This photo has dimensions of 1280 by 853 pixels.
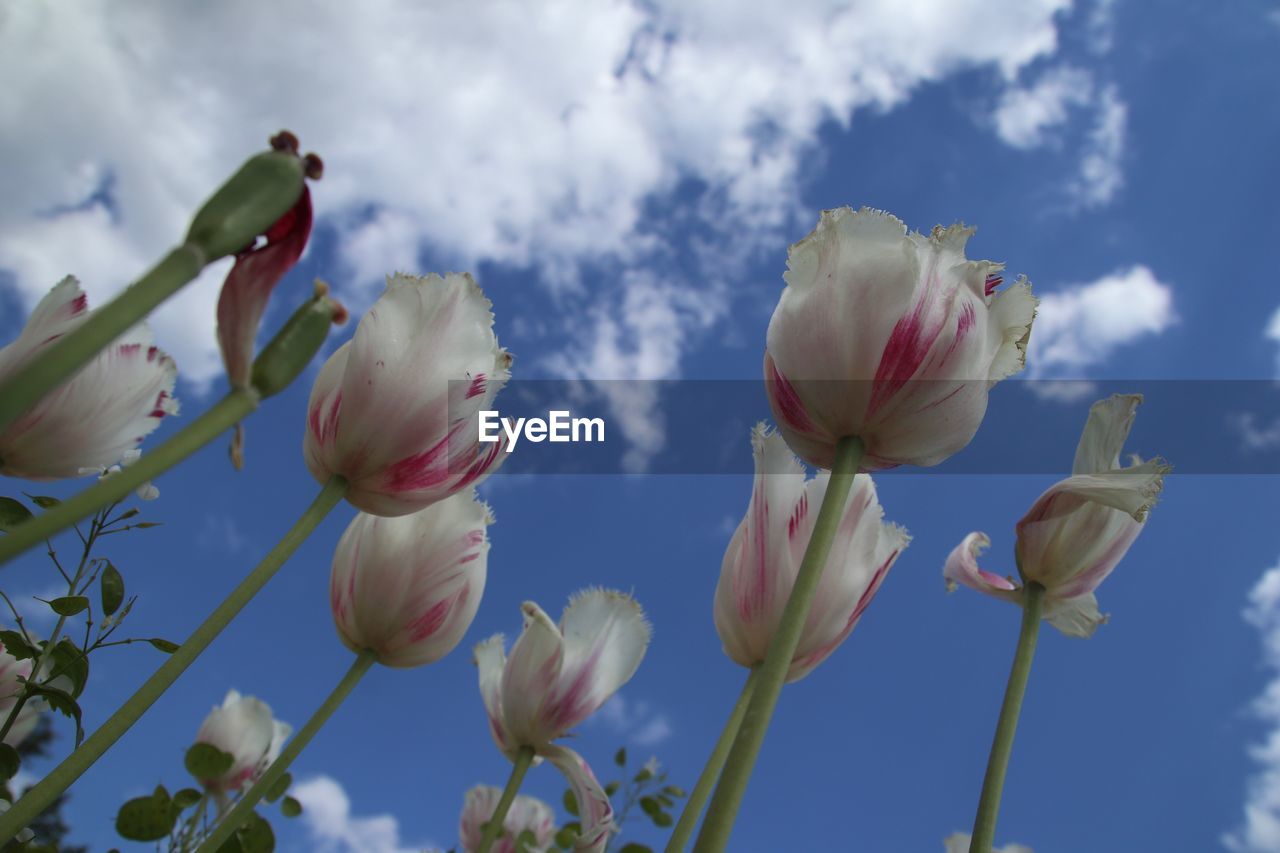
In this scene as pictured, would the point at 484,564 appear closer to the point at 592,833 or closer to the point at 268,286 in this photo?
the point at 592,833

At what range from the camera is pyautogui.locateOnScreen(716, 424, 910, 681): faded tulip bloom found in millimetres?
902

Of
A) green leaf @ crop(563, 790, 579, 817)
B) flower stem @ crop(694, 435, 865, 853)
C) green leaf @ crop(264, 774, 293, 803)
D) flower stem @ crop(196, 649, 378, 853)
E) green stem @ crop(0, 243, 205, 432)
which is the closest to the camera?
green stem @ crop(0, 243, 205, 432)

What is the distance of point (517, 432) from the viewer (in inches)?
36.0

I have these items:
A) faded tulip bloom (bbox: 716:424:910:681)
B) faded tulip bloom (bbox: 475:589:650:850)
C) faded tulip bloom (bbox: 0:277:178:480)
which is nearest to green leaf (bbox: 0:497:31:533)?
faded tulip bloom (bbox: 0:277:178:480)

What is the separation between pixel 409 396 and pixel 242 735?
1.15m

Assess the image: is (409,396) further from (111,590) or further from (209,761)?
(209,761)

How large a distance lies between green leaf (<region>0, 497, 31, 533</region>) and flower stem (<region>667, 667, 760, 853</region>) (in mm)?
620

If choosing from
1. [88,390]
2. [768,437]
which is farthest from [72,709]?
[768,437]

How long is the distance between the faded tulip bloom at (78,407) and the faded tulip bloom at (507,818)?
104cm

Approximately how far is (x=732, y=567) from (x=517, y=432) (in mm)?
256

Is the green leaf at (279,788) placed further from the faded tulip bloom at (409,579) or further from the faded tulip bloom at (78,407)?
the faded tulip bloom at (78,407)

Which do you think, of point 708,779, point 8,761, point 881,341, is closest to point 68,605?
point 8,761

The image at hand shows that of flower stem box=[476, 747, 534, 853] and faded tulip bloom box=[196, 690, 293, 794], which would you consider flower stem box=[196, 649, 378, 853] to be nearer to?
flower stem box=[476, 747, 534, 853]

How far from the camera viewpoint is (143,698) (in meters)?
0.63
